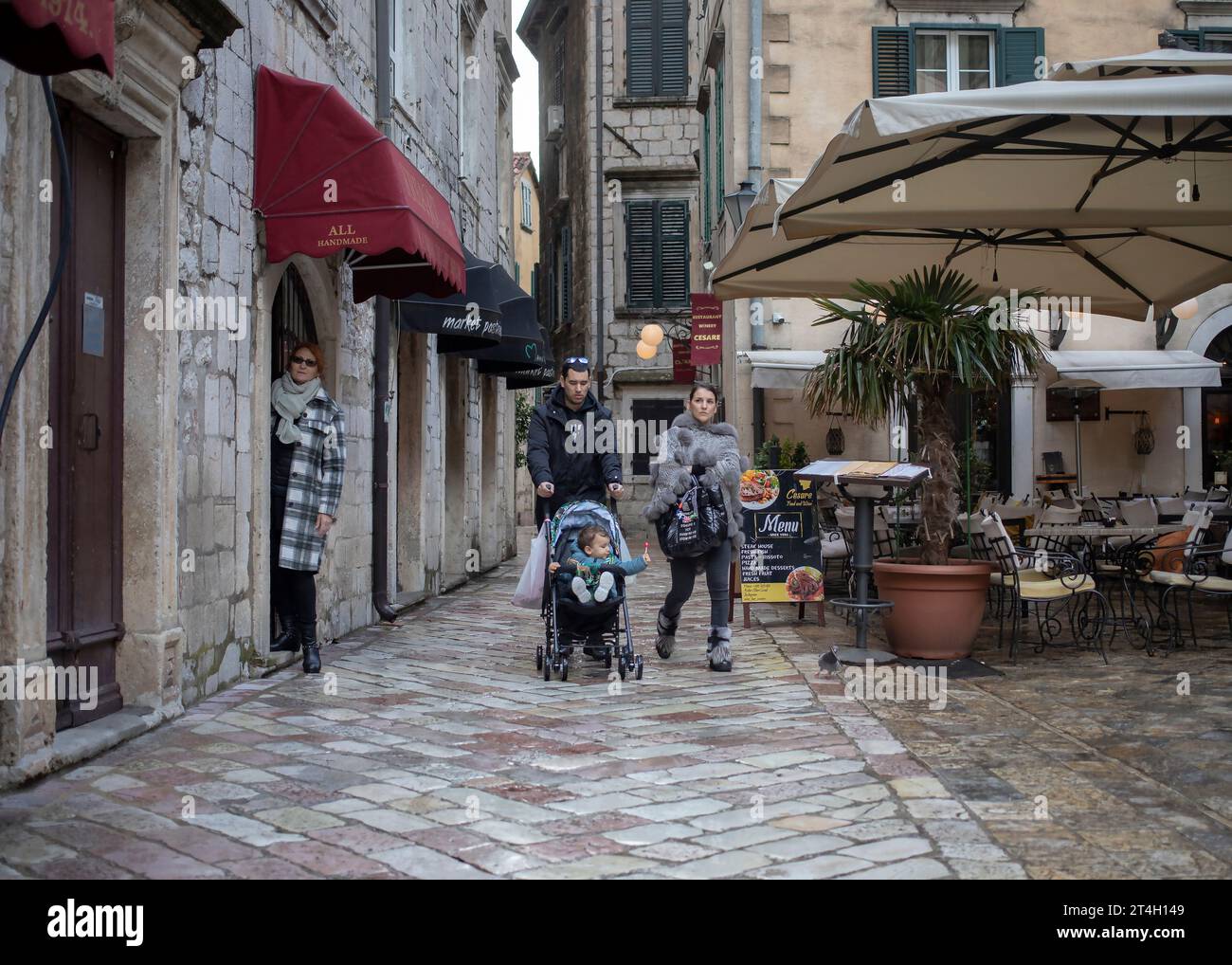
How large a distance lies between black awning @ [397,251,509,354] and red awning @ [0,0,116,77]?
7.19 meters

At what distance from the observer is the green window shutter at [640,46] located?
2552 centimetres

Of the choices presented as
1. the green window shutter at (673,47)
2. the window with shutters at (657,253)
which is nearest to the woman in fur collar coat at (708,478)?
the window with shutters at (657,253)

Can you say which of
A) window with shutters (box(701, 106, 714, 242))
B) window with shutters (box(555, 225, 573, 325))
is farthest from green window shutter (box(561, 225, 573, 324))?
window with shutters (box(701, 106, 714, 242))

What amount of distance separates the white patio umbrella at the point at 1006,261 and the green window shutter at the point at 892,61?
572cm

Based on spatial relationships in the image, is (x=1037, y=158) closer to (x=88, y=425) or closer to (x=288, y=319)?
(x=288, y=319)

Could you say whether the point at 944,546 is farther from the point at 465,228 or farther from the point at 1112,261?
the point at 465,228

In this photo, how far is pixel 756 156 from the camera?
15000 millimetres

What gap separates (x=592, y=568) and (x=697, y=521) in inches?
26.7

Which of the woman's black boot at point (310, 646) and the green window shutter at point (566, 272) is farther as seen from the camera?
the green window shutter at point (566, 272)

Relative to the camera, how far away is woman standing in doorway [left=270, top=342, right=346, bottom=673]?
731 centimetres

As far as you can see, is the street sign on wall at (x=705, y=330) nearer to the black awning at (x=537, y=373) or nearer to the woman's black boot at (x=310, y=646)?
the black awning at (x=537, y=373)

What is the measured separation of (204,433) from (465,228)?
9058mm

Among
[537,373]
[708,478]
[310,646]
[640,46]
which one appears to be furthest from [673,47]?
[310,646]

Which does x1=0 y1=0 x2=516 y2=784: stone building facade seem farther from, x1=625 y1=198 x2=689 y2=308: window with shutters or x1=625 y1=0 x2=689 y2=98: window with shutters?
x1=625 y1=0 x2=689 y2=98: window with shutters
